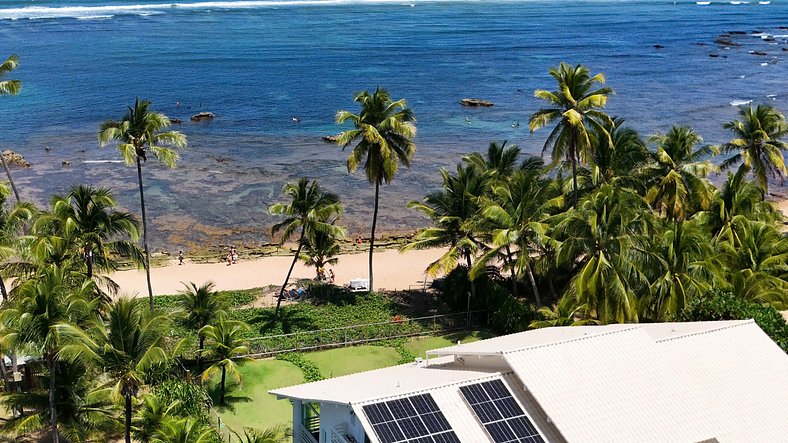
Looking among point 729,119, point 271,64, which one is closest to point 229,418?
point 729,119

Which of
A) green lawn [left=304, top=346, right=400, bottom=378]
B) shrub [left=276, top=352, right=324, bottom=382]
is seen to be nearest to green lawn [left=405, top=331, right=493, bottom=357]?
green lawn [left=304, top=346, right=400, bottom=378]

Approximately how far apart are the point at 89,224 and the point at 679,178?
1012 inches

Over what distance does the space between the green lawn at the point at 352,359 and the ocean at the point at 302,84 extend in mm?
20693

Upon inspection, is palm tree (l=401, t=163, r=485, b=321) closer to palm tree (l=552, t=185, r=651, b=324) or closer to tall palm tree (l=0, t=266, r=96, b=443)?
palm tree (l=552, t=185, r=651, b=324)

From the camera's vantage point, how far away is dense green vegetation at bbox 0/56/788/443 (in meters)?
23.2

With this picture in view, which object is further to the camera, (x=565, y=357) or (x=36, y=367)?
(x=36, y=367)

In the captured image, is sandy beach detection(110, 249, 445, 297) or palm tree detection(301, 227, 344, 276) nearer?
palm tree detection(301, 227, 344, 276)

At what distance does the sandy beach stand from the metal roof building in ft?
74.3

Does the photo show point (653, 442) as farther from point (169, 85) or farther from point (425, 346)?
point (169, 85)

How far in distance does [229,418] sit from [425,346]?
936 centimetres

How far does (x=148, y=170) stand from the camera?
6656 cm

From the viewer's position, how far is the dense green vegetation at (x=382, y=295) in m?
23.2

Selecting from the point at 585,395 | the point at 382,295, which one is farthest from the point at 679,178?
the point at 585,395

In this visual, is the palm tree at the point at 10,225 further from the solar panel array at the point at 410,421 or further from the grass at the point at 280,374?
the solar panel array at the point at 410,421
